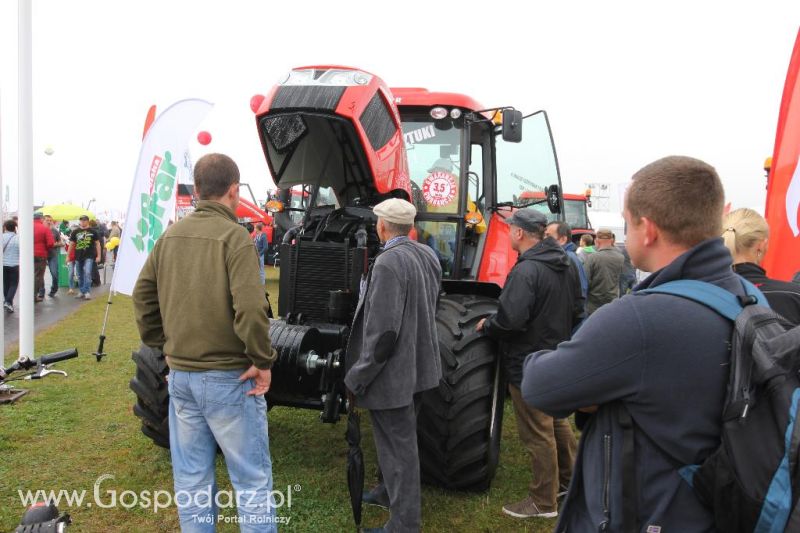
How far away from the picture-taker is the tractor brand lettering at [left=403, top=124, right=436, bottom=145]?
4719mm

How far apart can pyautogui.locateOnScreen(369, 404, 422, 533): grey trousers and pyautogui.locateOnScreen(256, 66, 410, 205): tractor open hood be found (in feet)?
5.17

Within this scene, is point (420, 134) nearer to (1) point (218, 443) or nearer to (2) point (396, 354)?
(2) point (396, 354)

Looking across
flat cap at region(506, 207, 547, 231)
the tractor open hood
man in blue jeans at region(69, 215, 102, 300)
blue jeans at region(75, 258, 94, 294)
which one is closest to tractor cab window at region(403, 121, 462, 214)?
the tractor open hood

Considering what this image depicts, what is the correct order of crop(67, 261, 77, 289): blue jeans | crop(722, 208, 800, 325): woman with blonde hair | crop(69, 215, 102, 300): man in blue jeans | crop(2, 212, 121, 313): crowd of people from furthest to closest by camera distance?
1. crop(67, 261, 77, 289): blue jeans
2. crop(69, 215, 102, 300): man in blue jeans
3. crop(2, 212, 121, 313): crowd of people
4. crop(722, 208, 800, 325): woman with blonde hair

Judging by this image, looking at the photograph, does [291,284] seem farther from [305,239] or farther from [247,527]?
[247,527]

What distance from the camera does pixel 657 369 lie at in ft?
4.24

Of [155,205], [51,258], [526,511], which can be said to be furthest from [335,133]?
[51,258]

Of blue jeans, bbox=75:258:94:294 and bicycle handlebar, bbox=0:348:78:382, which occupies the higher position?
bicycle handlebar, bbox=0:348:78:382

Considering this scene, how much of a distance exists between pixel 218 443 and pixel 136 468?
1897mm

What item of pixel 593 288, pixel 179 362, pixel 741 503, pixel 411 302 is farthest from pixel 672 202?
pixel 593 288

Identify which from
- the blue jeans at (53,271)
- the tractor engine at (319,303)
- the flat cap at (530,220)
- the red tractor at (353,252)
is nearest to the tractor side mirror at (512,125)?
the red tractor at (353,252)

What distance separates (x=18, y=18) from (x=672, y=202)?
6.21 meters

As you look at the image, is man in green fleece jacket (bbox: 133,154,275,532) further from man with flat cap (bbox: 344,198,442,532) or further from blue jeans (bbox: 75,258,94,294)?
blue jeans (bbox: 75,258,94,294)

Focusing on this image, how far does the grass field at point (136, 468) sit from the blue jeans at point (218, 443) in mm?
854
